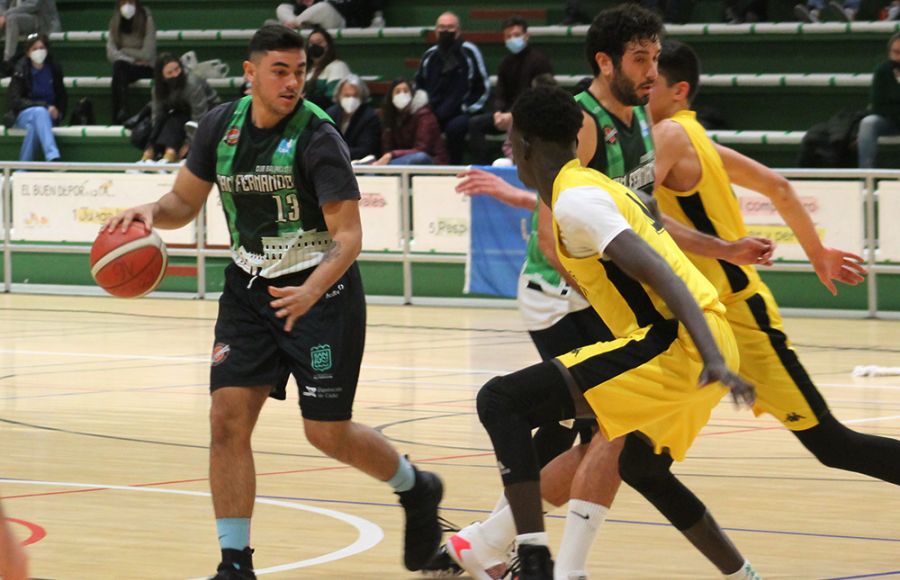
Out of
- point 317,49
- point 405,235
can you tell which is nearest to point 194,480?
point 405,235

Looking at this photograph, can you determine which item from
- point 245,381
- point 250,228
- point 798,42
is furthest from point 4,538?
point 798,42

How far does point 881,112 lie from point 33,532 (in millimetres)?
10230

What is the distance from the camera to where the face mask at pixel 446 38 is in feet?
54.2

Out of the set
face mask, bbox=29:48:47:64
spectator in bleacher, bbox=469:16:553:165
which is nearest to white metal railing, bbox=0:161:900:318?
spectator in bleacher, bbox=469:16:553:165

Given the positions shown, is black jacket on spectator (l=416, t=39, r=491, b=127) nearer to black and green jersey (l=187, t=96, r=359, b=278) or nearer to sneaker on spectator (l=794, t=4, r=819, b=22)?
sneaker on spectator (l=794, t=4, r=819, b=22)

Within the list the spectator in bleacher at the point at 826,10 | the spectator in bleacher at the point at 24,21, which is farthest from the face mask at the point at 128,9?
the spectator in bleacher at the point at 826,10

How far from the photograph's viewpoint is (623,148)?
5422mm

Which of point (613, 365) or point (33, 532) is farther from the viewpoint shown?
point (33, 532)

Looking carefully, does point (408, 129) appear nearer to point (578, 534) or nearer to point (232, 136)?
point (232, 136)

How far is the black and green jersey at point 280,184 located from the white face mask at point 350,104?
10925 mm

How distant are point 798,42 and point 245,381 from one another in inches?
493

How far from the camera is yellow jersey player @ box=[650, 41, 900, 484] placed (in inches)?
220

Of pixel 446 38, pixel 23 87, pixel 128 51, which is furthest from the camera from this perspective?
pixel 128 51

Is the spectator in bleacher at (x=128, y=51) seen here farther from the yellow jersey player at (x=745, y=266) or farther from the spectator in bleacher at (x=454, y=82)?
the yellow jersey player at (x=745, y=266)
